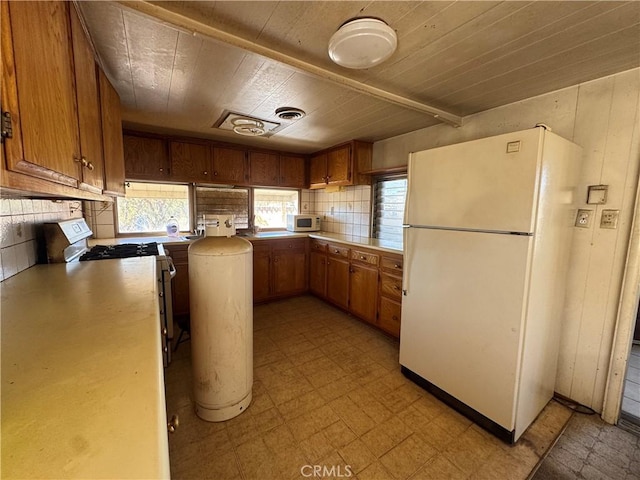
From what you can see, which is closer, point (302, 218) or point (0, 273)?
point (0, 273)

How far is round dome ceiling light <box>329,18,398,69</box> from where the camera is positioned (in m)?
1.19

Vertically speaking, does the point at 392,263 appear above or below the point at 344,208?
below

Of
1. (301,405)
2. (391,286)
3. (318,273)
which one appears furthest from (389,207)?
(301,405)

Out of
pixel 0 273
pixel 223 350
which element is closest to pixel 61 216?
pixel 0 273

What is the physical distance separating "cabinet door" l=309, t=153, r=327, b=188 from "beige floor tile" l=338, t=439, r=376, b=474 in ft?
9.46

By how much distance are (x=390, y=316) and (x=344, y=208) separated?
1.71 m

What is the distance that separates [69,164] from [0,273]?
775mm

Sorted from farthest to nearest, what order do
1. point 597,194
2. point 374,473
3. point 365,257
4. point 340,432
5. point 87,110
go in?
point 365,257
point 597,194
point 340,432
point 374,473
point 87,110

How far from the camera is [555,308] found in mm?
1729

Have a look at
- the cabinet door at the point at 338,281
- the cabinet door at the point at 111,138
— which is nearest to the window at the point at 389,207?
the cabinet door at the point at 338,281

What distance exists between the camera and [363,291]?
295 centimetres

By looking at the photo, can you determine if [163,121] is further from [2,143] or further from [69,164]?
[2,143]

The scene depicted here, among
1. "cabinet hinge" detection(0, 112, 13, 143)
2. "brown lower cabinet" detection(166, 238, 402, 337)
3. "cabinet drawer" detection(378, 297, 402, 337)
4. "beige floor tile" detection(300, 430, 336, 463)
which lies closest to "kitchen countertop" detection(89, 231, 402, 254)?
"brown lower cabinet" detection(166, 238, 402, 337)

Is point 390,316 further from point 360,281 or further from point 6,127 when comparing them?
point 6,127
